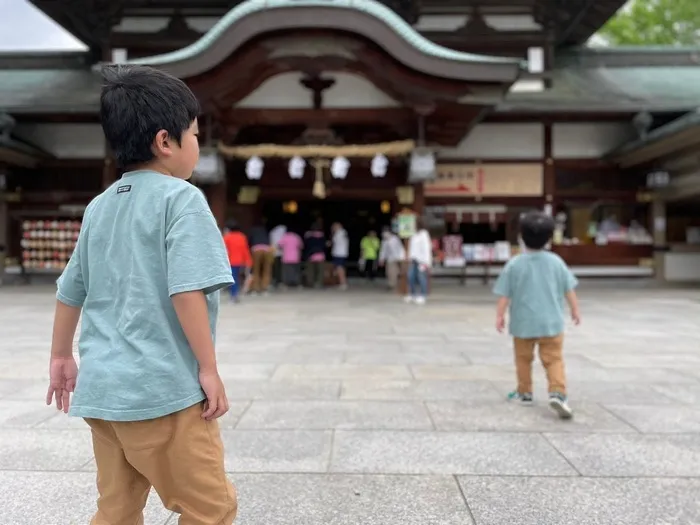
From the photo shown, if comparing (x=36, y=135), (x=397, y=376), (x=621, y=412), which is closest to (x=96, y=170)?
(x=36, y=135)

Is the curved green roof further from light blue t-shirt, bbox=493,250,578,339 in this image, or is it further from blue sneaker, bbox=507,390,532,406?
blue sneaker, bbox=507,390,532,406

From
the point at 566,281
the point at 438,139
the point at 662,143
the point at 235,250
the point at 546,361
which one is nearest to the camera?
the point at 546,361

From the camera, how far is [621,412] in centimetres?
388

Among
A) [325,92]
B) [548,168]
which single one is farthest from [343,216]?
[325,92]

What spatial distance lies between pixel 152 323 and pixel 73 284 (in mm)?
344

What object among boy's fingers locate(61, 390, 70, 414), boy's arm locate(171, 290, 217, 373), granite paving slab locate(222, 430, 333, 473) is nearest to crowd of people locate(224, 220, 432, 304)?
granite paving slab locate(222, 430, 333, 473)

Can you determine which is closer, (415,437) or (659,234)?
(415,437)

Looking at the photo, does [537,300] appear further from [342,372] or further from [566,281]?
[342,372]

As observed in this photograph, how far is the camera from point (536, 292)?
3883 millimetres

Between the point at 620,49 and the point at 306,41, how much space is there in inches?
346

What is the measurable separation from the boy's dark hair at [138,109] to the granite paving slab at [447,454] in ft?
6.31

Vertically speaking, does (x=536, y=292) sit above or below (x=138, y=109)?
below

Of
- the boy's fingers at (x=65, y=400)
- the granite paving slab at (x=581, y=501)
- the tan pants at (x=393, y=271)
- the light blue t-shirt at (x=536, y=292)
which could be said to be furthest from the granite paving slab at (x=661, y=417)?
the tan pants at (x=393, y=271)

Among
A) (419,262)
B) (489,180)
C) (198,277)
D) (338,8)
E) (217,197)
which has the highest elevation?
(338,8)
